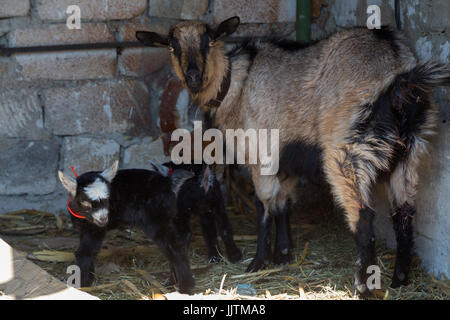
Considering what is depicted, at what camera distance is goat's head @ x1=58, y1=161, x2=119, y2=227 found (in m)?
3.82

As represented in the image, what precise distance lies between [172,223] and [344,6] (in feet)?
8.47

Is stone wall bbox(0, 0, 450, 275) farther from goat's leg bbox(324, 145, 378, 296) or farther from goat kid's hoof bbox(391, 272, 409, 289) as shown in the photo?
goat kid's hoof bbox(391, 272, 409, 289)

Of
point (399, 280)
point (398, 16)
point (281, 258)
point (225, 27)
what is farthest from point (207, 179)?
point (398, 16)

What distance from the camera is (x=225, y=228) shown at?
4.52m

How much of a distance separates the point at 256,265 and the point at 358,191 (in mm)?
1124

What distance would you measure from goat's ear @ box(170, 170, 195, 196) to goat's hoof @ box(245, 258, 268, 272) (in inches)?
32.3

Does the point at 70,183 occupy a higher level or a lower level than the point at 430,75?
lower

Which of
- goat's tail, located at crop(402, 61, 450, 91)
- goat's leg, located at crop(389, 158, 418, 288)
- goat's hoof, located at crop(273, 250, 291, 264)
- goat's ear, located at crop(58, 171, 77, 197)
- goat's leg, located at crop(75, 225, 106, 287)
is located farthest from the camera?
goat's hoof, located at crop(273, 250, 291, 264)

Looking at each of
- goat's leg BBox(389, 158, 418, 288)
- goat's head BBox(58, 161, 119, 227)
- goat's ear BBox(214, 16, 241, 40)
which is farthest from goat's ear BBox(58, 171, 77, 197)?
goat's leg BBox(389, 158, 418, 288)

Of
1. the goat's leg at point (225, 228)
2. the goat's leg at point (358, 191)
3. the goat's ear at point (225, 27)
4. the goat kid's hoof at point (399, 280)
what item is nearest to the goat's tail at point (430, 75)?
the goat's leg at point (358, 191)

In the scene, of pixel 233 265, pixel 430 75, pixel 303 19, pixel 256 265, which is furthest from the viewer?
pixel 303 19

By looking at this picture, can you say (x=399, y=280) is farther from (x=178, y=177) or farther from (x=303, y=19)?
(x=303, y=19)

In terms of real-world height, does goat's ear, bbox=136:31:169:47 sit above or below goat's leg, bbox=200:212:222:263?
above

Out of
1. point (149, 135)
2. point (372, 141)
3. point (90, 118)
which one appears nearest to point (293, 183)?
point (372, 141)
